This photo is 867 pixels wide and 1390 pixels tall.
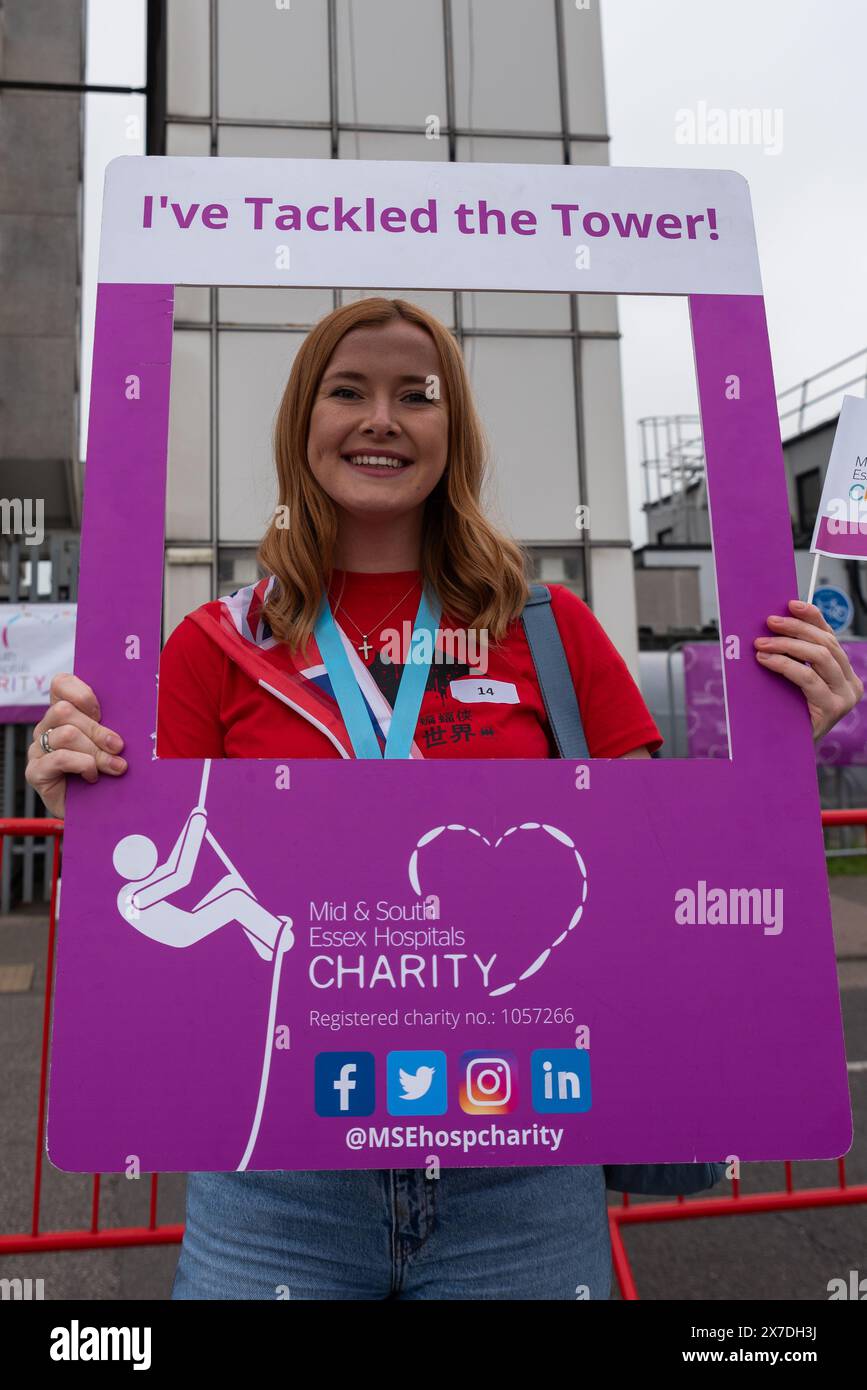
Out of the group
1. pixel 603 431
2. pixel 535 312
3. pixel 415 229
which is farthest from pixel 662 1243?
pixel 535 312

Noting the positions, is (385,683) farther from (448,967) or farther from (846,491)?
(846,491)

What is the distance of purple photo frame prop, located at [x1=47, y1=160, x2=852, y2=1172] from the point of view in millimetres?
1081

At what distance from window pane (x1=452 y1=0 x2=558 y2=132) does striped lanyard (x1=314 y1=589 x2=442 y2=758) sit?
595 cm

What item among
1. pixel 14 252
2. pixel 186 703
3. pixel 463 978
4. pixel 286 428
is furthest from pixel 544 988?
pixel 14 252

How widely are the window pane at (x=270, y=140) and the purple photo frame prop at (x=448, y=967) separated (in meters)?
5.84

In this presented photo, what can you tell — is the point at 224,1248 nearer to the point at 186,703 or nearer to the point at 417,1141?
the point at 417,1141

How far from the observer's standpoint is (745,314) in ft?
4.09

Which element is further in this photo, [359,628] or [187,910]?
[359,628]

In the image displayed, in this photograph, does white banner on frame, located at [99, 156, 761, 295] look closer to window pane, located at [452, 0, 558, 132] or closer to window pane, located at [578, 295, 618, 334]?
window pane, located at [578, 295, 618, 334]

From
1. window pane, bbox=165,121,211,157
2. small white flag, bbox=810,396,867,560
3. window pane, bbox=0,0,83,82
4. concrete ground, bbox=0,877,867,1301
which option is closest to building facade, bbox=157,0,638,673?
window pane, bbox=165,121,211,157

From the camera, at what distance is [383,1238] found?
1.14m

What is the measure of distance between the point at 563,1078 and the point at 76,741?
0.71 metres

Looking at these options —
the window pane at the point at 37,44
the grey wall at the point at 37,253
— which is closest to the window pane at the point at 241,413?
the grey wall at the point at 37,253
